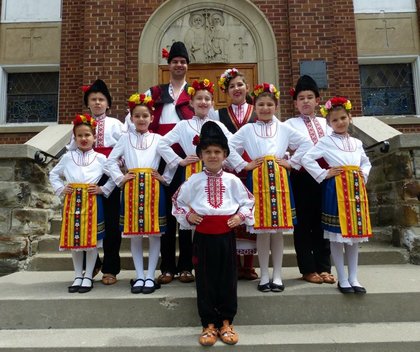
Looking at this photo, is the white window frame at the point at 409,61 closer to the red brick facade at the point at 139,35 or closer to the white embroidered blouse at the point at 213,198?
the red brick facade at the point at 139,35

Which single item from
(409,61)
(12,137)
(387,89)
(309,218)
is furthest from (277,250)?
(409,61)

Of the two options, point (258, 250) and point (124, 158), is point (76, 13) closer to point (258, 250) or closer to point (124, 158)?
point (124, 158)

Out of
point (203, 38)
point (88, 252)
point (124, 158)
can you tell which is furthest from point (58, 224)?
Answer: point (203, 38)

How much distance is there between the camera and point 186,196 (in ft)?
10.5

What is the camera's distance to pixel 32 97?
885cm

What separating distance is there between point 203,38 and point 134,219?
517 cm

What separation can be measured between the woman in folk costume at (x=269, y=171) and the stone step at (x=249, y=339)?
485mm

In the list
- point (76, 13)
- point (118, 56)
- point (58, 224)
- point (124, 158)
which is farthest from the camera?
point (76, 13)

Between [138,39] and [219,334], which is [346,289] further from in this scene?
[138,39]

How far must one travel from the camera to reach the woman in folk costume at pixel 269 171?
3424 mm

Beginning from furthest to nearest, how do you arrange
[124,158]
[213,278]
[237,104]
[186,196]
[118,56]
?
[118,56] < [237,104] < [124,158] < [186,196] < [213,278]

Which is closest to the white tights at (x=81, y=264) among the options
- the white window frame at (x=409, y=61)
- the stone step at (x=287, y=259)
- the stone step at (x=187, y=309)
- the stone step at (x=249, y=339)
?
the stone step at (x=187, y=309)

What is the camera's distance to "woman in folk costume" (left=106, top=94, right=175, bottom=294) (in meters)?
3.59

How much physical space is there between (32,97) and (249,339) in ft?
25.9
